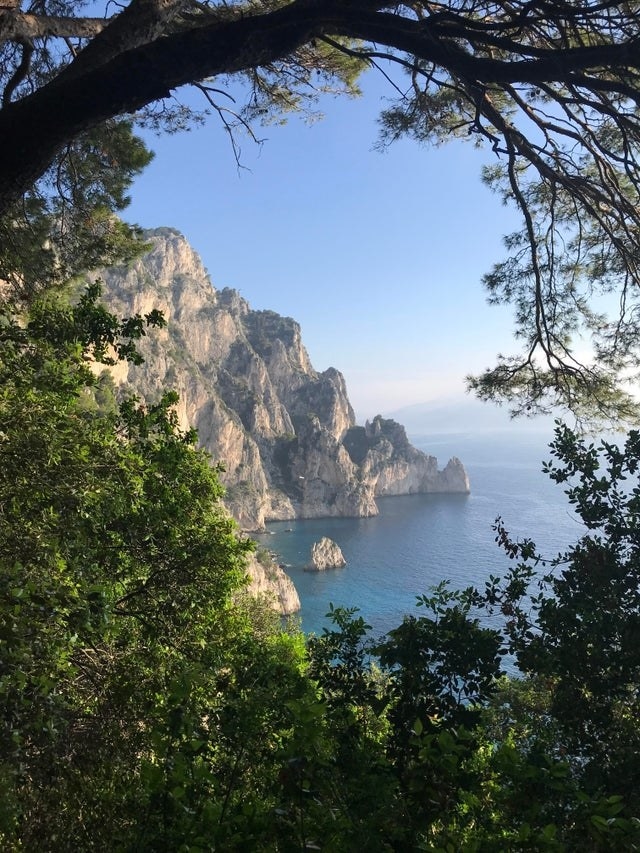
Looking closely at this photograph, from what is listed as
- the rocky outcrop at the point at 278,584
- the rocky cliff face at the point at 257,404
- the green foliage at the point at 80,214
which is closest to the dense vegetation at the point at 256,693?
the green foliage at the point at 80,214

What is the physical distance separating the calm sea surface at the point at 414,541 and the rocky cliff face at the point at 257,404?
4.99 metres

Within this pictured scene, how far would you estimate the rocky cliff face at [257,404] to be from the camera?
77.9 m

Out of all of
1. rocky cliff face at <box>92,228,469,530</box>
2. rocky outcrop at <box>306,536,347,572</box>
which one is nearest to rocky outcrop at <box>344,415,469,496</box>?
rocky cliff face at <box>92,228,469,530</box>

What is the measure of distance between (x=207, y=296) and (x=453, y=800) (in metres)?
115

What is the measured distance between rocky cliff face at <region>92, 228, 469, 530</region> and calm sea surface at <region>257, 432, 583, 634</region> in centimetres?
499

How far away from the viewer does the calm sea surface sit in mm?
44375

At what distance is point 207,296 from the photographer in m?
110

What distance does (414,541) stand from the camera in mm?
63875

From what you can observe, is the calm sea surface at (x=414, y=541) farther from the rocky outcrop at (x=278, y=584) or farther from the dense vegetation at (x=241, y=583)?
the dense vegetation at (x=241, y=583)

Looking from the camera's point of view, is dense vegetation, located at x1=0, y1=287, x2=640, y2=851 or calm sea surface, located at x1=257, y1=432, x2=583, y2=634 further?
Answer: calm sea surface, located at x1=257, y1=432, x2=583, y2=634

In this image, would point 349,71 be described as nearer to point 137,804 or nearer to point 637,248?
Result: point 637,248

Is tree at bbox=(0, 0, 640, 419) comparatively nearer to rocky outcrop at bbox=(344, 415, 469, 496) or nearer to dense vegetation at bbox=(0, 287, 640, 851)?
dense vegetation at bbox=(0, 287, 640, 851)

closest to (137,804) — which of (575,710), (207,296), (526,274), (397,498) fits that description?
(575,710)

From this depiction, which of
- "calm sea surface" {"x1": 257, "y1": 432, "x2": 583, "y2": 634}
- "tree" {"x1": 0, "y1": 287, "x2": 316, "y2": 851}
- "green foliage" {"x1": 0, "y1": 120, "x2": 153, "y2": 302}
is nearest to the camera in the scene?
"tree" {"x1": 0, "y1": 287, "x2": 316, "y2": 851}
